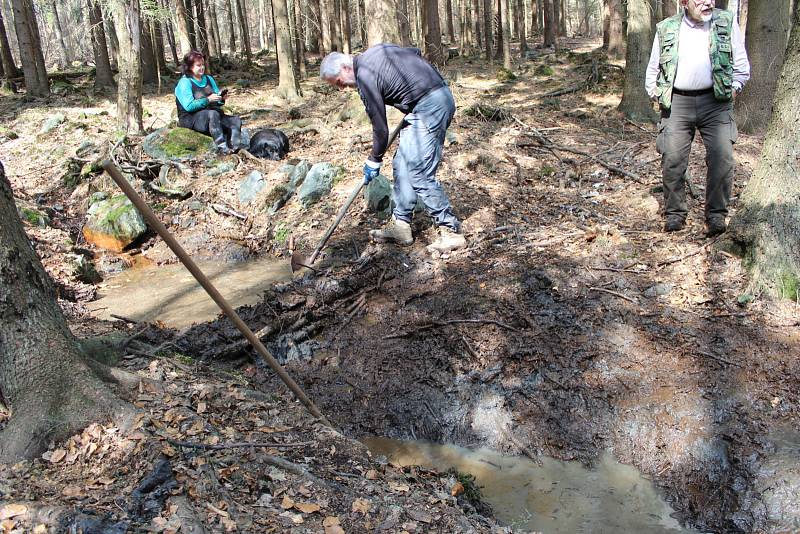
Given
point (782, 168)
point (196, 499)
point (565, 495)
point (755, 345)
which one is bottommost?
point (565, 495)

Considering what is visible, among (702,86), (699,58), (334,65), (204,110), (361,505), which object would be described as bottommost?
(361,505)

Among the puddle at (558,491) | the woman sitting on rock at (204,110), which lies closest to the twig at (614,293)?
the puddle at (558,491)

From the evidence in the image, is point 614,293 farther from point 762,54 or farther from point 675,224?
point 762,54

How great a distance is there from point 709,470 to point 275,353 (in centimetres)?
331

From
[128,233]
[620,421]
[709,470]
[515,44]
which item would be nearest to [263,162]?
[128,233]

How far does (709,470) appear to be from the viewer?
3.51 meters

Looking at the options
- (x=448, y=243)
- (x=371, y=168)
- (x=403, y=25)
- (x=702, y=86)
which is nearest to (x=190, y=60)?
(x=371, y=168)

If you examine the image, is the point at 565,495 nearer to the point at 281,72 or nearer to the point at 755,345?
the point at 755,345

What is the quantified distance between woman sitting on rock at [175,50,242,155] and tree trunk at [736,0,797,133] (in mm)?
8340

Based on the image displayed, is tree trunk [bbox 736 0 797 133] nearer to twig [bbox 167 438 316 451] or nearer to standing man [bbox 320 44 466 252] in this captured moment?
standing man [bbox 320 44 466 252]

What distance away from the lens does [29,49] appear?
15.1 m

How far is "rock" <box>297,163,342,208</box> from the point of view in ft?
26.0

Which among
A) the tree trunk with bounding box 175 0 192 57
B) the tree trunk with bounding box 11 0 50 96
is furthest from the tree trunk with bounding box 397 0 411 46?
the tree trunk with bounding box 11 0 50 96

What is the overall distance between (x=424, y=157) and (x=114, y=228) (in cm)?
492
